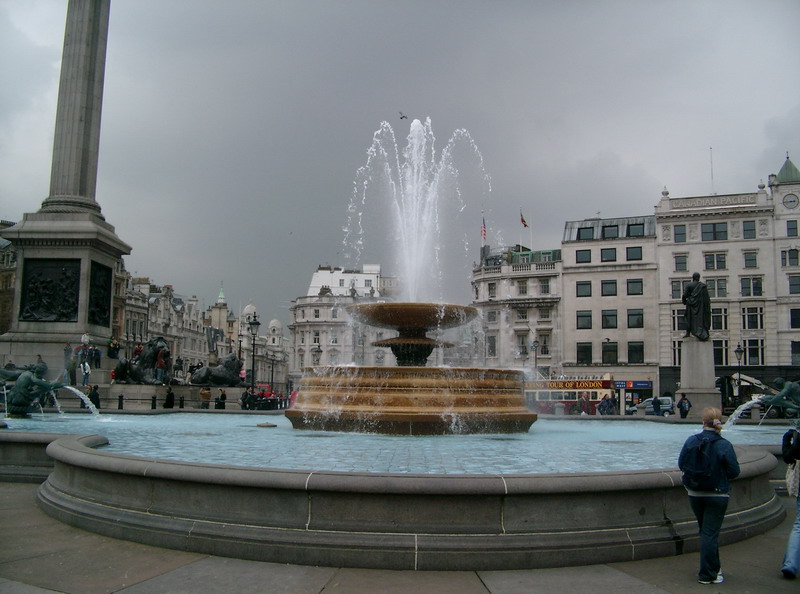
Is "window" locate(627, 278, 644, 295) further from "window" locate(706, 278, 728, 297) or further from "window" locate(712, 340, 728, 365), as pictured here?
"window" locate(712, 340, 728, 365)

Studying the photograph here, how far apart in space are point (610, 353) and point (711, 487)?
61.8 meters

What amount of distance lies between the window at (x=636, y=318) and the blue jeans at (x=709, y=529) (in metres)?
61.6

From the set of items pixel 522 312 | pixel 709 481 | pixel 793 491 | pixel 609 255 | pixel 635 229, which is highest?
pixel 635 229

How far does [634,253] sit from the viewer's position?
6500 cm

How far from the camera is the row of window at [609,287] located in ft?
212

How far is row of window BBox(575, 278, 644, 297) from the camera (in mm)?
64500

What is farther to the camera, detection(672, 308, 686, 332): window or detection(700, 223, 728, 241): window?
detection(672, 308, 686, 332): window

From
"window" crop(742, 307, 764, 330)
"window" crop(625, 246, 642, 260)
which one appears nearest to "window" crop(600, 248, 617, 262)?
"window" crop(625, 246, 642, 260)

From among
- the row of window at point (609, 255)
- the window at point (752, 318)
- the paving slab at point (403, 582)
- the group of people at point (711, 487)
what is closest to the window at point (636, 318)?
the row of window at point (609, 255)

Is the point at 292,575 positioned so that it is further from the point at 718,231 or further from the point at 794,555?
the point at 718,231

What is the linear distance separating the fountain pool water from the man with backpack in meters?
2.10

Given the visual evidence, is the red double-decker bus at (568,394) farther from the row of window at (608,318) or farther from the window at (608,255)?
the window at (608,255)

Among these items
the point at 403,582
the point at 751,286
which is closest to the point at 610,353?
the point at 751,286

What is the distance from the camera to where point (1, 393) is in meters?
19.3
